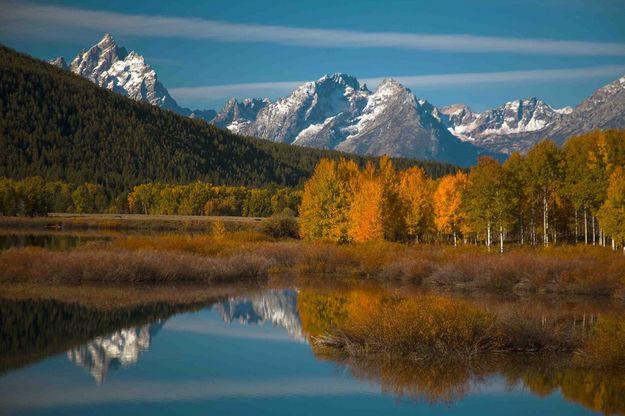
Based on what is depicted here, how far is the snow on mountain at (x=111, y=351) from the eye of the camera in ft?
78.6

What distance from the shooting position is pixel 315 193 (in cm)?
7894

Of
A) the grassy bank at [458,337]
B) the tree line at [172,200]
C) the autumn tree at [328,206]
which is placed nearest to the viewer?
the grassy bank at [458,337]

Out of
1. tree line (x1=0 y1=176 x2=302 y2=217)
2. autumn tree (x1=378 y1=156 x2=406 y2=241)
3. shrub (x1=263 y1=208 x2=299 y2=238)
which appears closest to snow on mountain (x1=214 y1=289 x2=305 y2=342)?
autumn tree (x1=378 y1=156 x2=406 y2=241)

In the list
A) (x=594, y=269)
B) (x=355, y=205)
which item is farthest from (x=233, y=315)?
(x=355, y=205)

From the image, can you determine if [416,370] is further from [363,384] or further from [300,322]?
[300,322]

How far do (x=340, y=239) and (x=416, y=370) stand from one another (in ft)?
172

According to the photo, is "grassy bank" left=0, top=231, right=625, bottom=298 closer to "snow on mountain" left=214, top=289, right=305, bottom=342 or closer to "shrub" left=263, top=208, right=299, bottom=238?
"snow on mountain" left=214, top=289, right=305, bottom=342

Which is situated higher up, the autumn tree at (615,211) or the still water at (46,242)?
the autumn tree at (615,211)

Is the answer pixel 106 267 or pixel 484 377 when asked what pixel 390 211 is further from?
pixel 484 377

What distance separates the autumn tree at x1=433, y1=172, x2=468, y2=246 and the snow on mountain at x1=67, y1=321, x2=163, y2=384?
198 ft

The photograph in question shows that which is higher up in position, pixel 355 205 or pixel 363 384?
pixel 355 205

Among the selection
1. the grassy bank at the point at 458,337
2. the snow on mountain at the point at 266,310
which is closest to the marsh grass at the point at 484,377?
the grassy bank at the point at 458,337

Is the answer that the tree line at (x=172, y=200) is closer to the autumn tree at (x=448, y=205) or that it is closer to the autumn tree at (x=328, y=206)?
the autumn tree at (x=448, y=205)

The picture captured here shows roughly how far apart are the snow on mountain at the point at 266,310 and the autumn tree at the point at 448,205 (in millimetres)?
46425
